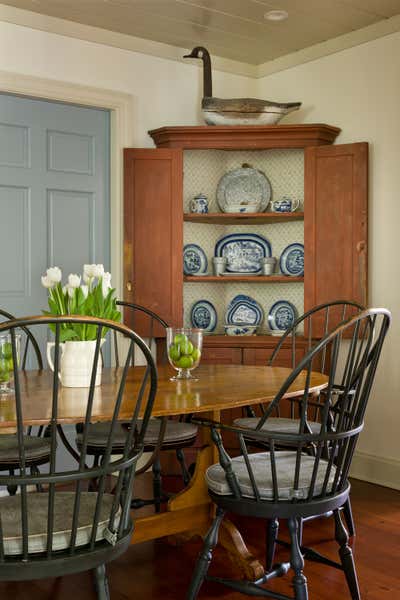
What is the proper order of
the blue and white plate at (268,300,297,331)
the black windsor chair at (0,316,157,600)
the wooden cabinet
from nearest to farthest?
the black windsor chair at (0,316,157,600), the wooden cabinet, the blue and white plate at (268,300,297,331)

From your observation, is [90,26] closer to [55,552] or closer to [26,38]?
[26,38]

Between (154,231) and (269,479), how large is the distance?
7.65 ft

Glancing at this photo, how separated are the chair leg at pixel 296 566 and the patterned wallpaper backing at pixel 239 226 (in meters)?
2.47

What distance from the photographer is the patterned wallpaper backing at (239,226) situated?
464cm

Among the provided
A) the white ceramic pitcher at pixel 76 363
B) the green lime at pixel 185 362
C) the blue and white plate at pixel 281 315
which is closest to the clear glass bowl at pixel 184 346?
the green lime at pixel 185 362

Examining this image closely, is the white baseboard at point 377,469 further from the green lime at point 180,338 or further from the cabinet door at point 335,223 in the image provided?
the green lime at point 180,338

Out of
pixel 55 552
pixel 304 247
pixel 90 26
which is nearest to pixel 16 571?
pixel 55 552

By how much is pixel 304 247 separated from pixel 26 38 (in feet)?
6.30

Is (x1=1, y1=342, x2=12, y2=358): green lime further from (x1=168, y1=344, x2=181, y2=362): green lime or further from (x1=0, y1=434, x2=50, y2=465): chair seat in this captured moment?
(x1=168, y1=344, x2=181, y2=362): green lime

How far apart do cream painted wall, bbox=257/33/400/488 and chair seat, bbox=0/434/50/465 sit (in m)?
2.06

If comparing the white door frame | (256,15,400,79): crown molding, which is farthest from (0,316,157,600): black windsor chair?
(256,15,400,79): crown molding

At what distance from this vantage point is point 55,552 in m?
1.81

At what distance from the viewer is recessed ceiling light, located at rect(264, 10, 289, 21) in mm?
4016

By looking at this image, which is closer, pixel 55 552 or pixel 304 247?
pixel 55 552
